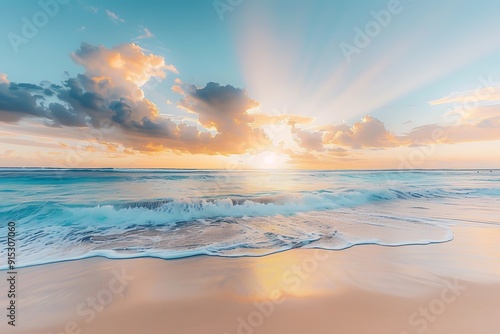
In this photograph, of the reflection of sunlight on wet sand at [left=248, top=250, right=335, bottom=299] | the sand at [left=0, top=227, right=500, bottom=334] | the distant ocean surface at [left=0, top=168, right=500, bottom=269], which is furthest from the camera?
the distant ocean surface at [left=0, top=168, right=500, bottom=269]

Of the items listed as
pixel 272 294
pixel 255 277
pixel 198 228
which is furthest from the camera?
pixel 198 228

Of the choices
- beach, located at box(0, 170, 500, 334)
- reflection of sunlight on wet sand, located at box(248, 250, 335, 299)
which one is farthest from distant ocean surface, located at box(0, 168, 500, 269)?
reflection of sunlight on wet sand, located at box(248, 250, 335, 299)

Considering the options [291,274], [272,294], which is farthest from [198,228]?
[272,294]

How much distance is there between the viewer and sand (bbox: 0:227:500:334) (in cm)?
306

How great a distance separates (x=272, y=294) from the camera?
12.4ft

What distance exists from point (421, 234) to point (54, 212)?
14.3m

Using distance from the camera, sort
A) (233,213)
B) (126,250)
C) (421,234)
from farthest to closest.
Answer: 1. (233,213)
2. (421,234)
3. (126,250)

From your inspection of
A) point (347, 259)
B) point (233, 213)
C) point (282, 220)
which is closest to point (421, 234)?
point (347, 259)

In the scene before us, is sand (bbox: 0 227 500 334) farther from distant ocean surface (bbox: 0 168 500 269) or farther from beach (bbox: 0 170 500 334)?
distant ocean surface (bbox: 0 168 500 269)

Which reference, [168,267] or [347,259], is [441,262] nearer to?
[347,259]

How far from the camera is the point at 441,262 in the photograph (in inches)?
195

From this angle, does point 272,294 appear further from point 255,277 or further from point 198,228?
point 198,228

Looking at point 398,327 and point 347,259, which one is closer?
point 398,327

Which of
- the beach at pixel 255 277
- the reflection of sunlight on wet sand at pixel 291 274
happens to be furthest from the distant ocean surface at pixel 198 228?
the reflection of sunlight on wet sand at pixel 291 274
